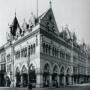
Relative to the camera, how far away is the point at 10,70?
204 cm

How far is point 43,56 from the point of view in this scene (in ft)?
6.51

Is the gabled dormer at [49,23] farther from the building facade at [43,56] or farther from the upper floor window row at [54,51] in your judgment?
the upper floor window row at [54,51]

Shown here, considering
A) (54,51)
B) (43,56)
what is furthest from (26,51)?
(54,51)

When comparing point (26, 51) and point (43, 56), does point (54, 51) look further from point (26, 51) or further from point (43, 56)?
point (26, 51)

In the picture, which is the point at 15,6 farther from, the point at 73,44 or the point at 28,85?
the point at 28,85

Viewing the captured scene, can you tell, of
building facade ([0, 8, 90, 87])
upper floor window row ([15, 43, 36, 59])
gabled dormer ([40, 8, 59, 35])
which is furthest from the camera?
upper floor window row ([15, 43, 36, 59])

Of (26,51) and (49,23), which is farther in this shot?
(26,51)

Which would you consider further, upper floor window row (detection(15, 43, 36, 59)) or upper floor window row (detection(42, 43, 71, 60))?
upper floor window row (detection(15, 43, 36, 59))

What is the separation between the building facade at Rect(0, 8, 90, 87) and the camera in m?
1.83

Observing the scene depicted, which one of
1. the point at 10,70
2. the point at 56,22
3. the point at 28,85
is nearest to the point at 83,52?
the point at 56,22

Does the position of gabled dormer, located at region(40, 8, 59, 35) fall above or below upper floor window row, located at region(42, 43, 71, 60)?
above

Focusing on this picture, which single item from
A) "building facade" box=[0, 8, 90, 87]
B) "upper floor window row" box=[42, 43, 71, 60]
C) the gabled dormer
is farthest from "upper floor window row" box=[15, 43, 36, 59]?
the gabled dormer

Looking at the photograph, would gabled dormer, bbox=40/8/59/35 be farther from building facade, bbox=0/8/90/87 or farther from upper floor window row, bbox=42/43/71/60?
upper floor window row, bbox=42/43/71/60

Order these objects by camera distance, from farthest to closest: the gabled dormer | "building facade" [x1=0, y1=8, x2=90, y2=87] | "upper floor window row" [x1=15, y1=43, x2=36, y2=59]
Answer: "upper floor window row" [x1=15, y1=43, x2=36, y2=59]
"building facade" [x1=0, y1=8, x2=90, y2=87]
the gabled dormer
